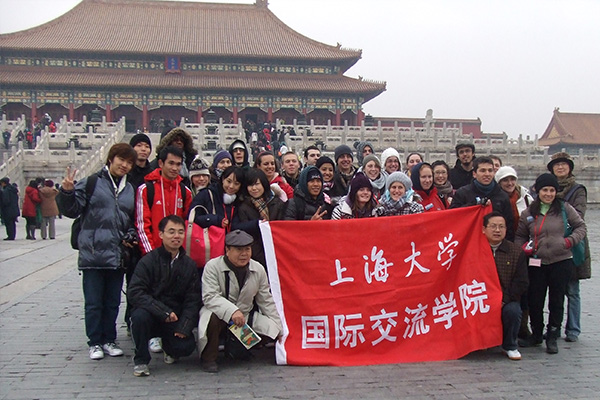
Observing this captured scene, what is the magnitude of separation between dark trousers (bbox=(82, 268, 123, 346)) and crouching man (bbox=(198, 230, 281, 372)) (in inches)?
30.4

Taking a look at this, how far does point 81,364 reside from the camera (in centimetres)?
423

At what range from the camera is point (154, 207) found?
449 centimetres

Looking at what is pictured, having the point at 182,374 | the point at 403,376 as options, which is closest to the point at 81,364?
the point at 182,374

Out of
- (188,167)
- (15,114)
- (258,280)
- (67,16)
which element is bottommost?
(258,280)

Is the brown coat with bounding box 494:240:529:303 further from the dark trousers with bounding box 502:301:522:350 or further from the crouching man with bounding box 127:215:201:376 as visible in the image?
the crouching man with bounding box 127:215:201:376

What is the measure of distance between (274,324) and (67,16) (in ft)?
124

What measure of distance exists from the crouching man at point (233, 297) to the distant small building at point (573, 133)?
39401mm

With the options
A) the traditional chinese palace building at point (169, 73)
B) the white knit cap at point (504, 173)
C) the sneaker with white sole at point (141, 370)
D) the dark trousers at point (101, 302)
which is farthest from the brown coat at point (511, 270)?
the traditional chinese palace building at point (169, 73)

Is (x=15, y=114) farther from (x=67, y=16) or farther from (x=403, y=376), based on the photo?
(x=403, y=376)

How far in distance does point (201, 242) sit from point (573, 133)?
4147cm

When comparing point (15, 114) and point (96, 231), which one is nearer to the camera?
point (96, 231)

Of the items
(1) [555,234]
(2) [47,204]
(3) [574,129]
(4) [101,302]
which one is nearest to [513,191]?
(1) [555,234]

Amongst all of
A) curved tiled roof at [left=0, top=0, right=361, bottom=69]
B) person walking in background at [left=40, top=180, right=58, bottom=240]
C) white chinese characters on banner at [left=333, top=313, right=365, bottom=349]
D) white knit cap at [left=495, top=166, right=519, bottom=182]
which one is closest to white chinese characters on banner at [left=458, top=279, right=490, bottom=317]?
white chinese characters on banner at [left=333, top=313, right=365, bottom=349]

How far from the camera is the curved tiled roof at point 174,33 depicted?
3419 cm
